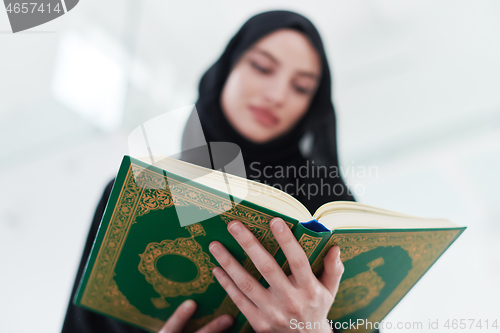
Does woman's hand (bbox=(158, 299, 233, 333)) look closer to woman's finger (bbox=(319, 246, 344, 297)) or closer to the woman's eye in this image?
woman's finger (bbox=(319, 246, 344, 297))

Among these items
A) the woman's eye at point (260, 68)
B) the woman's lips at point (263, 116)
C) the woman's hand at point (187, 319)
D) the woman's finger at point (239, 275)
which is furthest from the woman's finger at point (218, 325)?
the woman's eye at point (260, 68)

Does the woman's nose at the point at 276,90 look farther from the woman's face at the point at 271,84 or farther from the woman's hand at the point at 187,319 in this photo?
the woman's hand at the point at 187,319

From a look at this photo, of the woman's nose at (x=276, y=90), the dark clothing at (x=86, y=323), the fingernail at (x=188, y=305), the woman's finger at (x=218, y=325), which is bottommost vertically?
the dark clothing at (x=86, y=323)

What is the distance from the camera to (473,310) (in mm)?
1024

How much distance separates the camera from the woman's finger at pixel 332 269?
1.29 feet

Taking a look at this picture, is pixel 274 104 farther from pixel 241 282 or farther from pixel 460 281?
pixel 460 281

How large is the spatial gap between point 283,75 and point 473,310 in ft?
3.79

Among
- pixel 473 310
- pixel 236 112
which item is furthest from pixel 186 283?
pixel 473 310

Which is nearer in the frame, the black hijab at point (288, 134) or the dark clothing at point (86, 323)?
the dark clothing at point (86, 323)

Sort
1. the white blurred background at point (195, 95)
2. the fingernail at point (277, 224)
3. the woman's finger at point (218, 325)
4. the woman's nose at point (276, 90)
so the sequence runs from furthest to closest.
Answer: the white blurred background at point (195, 95) → the woman's nose at point (276, 90) → the woman's finger at point (218, 325) → the fingernail at point (277, 224)

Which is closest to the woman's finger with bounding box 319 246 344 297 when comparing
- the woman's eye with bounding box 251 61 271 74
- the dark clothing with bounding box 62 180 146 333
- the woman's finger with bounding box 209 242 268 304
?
the woman's finger with bounding box 209 242 268 304

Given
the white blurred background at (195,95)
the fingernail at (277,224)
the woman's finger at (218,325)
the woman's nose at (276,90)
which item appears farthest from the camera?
the white blurred background at (195,95)

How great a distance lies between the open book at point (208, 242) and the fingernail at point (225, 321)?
12 millimetres

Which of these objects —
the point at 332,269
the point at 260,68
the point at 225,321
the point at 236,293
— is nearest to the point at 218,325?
the point at 225,321
